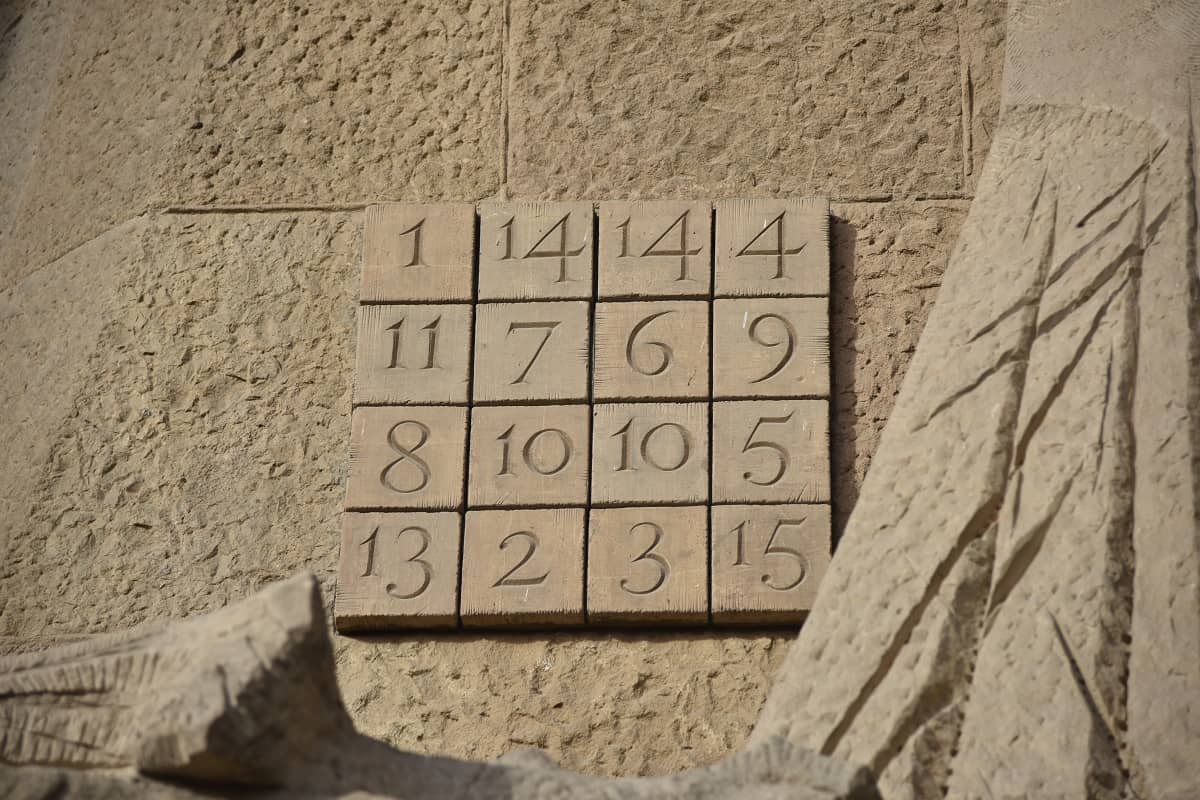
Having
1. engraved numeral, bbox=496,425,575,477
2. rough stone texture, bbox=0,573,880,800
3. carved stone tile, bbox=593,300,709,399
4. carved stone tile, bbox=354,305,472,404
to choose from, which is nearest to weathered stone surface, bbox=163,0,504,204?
→ carved stone tile, bbox=354,305,472,404

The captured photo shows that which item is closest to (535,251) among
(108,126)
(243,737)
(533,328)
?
(533,328)

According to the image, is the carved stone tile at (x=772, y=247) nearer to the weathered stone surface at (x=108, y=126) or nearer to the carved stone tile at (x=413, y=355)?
the carved stone tile at (x=413, y=355)

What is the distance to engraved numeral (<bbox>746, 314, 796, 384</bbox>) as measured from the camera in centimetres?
318

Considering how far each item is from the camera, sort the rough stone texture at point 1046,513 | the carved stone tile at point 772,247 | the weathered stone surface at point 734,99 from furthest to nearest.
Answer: the weathered stone surface at point 734,99 → the carved stone tile at point 772,247 → the rough stone texture at point 1046,513

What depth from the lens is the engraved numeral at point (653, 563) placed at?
3.06 metres

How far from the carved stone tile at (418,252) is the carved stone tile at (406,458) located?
0.22 metres

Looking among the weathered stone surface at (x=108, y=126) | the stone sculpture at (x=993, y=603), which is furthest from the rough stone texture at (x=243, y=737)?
the weathered stone surface at (x=108, y=126)

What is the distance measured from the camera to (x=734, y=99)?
3.46 metres

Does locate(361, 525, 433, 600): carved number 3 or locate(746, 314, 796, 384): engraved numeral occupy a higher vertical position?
locate(746, 314, 796, 384): engraved numeral

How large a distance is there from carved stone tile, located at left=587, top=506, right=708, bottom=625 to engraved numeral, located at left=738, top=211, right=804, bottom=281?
17.5 inches

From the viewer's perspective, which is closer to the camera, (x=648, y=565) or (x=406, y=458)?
(x=648, y=565)

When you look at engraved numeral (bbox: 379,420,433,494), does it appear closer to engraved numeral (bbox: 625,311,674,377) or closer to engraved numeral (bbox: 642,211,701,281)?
engraved numeral (bbox: 625,311,674,377)

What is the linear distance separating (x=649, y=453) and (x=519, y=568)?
277 mm

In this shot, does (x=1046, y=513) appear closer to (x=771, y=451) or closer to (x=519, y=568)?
(x=771, y=451)
